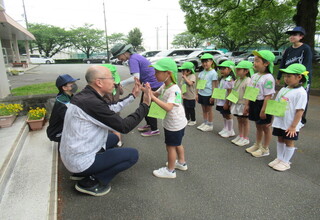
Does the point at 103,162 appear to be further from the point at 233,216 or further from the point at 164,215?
the point at 233,216

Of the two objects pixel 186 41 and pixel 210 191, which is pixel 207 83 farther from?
pixel 186 41

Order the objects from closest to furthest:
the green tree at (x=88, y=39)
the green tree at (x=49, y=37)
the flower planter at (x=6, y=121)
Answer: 1. the flower planter at (x=6, y=121)
2. the green tree at (x=49, y=37)
3. the green tree at (x=88, y=39)

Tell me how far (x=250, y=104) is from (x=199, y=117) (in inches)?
86.3

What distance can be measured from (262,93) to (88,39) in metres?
48.3

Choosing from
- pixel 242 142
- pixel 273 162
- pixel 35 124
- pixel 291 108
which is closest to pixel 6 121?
pixel 35 124

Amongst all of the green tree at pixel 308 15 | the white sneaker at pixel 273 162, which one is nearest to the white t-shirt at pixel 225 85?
the white sneaker at pixel 273 162

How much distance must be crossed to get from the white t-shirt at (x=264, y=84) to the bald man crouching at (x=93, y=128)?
1781 millimetres

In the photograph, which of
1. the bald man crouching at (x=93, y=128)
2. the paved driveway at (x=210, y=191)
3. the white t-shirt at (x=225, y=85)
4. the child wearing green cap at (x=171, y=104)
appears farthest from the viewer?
the white t-shirt at (x=225, y=85)

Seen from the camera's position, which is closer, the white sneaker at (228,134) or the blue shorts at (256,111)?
the blue shorts at (256,111)

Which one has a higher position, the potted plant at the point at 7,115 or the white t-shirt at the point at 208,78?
the white t-shirt at the point at 208,78

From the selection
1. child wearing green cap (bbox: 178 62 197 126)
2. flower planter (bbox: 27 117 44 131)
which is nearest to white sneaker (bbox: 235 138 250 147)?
child wearing green cap (bbox: 178 62 197 126)

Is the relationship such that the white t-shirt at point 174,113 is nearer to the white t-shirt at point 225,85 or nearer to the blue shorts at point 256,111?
the blue shorts at point 256,111

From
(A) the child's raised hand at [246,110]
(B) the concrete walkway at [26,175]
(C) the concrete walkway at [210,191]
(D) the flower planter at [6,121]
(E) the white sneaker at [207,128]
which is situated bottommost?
(C) the concrete walkway at [210,191]

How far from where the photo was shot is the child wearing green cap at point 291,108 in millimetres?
2562
